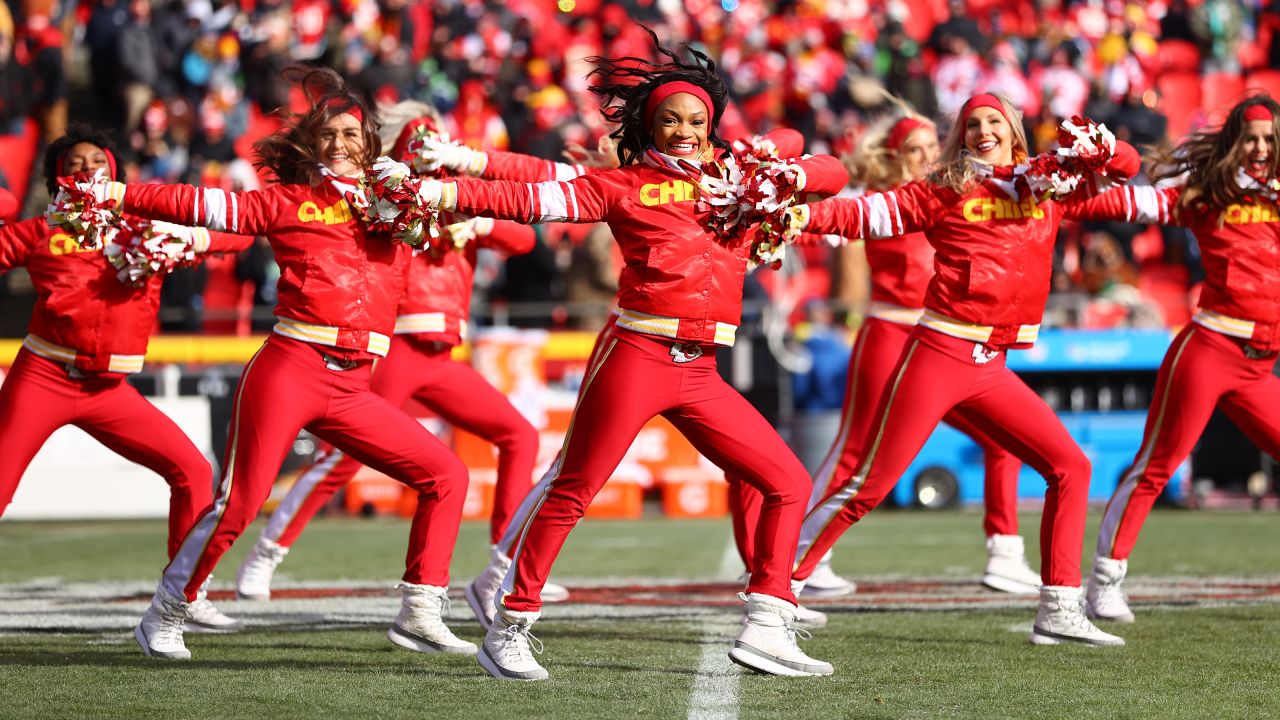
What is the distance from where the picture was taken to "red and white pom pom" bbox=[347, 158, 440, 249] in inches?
202

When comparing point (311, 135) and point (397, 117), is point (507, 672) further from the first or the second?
point (397, 117)

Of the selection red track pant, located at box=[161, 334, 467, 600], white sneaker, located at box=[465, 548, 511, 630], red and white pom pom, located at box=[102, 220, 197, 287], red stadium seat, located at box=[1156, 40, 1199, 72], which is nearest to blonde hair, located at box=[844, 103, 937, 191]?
white sneaker, located at box=[465, 548, 511, 630]

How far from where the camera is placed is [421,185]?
16.8ft

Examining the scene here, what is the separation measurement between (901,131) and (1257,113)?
1.80 meters

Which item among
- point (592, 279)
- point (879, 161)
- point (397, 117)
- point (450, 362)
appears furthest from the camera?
point (592, 279)

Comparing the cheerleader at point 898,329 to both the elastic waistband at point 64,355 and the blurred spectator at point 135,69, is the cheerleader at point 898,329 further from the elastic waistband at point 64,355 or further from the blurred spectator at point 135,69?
the blurred spectator at point 135,69

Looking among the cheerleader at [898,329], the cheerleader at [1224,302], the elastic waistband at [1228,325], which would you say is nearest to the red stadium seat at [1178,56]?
the cheerleader at [898,329]

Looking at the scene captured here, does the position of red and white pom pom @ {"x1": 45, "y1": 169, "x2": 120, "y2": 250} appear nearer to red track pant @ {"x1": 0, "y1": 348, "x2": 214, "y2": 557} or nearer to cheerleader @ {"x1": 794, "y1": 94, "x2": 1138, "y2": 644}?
red track pant @ {"x1": 0, "y1": 348, "x2": 214, "y2": 557}

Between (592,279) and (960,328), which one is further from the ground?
(960,328)

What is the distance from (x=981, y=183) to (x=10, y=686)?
3691 millimetres

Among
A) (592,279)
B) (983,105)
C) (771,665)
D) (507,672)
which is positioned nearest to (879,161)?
(983,105)

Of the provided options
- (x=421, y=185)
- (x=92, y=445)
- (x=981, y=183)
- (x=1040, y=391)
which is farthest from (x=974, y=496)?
(x=421, y=185)

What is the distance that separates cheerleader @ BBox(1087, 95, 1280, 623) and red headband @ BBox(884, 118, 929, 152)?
1.52 metres

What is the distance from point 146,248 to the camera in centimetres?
610
